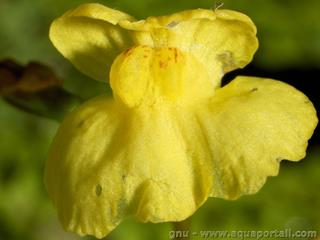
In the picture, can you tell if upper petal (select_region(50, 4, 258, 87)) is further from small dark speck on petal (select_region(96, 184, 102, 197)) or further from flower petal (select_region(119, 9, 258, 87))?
small dark speck on petal (select_region(96, 184, 102, 197))

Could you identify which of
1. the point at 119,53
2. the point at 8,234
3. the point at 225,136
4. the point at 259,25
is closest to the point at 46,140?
the point at 8,234

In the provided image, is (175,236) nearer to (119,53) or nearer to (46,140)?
(119,53)

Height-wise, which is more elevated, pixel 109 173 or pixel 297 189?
pixel 109 173

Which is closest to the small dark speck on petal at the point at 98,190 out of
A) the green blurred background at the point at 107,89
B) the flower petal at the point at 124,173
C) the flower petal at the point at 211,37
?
the flower petal at the point at 124,173

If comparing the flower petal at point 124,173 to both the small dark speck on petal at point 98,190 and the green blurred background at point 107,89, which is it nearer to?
the small dark speck on petal at point 98,190

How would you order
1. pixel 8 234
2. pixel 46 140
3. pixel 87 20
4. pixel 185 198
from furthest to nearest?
pixel 46 140, pixel 8 234, pixel 87 20, pixel 185 198

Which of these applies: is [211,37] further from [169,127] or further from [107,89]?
[107,89]
